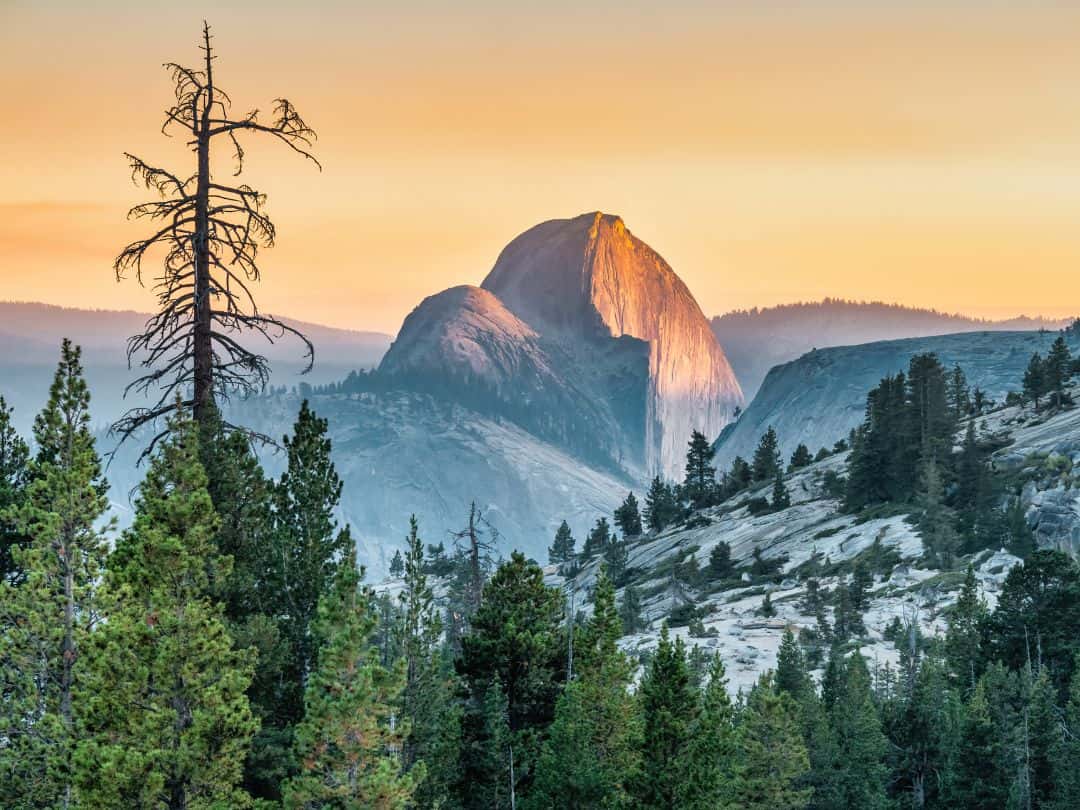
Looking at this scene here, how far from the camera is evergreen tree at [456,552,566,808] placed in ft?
141

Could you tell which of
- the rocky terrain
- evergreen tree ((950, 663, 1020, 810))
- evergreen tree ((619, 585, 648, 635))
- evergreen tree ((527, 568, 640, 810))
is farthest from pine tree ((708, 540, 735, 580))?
evergreen tree ((527, 568, 640, 810))

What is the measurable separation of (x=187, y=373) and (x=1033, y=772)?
46968mm

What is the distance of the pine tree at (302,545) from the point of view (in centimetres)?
3328

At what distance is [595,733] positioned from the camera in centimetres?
4184

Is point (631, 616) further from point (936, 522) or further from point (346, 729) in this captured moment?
point (346, 729)

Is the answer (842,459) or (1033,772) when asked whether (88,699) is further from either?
(842,459)

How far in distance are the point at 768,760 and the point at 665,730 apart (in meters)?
17.3

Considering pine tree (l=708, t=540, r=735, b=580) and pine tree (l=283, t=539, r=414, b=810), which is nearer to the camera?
pine tree (l=283, t=539, r=414, b=810)

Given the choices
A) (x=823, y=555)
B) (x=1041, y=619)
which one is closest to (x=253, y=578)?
(x=1041, y=619)

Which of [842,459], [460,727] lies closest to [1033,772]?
[460,727]

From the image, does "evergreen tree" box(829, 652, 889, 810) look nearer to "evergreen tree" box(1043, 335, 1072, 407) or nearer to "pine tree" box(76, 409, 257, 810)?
"pine tree" box(76, 409, 257, 810)

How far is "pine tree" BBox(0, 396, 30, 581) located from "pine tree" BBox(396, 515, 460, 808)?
40.7ft

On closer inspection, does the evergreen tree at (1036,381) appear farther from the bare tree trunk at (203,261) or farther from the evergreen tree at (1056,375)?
the bare tree trunk at (203,261)

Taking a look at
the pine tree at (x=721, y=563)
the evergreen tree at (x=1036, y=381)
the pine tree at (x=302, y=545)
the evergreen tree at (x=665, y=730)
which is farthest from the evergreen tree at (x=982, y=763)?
the evergreen tree at (x=1036, y=381)
